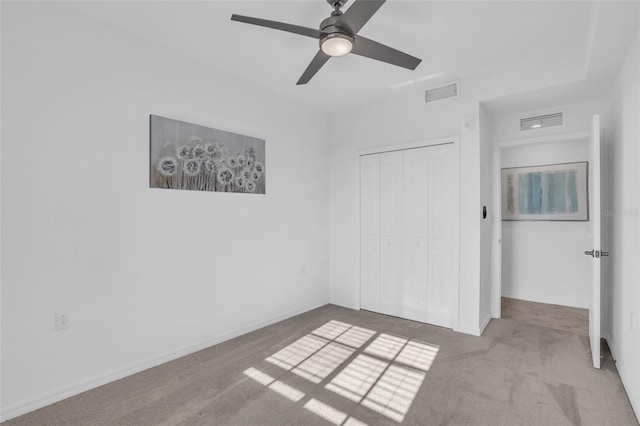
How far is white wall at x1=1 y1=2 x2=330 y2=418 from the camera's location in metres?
2.07

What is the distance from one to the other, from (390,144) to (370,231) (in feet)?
3.62

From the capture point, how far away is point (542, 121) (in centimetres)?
359

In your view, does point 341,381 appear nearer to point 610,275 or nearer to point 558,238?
point 610,275

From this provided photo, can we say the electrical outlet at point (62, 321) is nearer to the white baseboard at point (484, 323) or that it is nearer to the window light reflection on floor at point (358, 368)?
the window light reflection on floor at point (358, 368)

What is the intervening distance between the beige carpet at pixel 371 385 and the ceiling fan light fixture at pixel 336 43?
2.28m

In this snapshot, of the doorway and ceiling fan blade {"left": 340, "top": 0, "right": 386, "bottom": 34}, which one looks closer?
ceiling fan blade {"left": 340, "top": 0, "right": 386, "bottom": 34}

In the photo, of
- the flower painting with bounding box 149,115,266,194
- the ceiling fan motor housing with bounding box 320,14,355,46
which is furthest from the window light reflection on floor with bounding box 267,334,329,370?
the ceiling fan motor housing with bounding box 320,14,355,46

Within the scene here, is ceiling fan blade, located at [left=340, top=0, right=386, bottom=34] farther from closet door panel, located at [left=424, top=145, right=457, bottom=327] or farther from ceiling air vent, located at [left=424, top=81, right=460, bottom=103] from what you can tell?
closet door panel, located at [left=424, top=145, right=457, bottom=327]

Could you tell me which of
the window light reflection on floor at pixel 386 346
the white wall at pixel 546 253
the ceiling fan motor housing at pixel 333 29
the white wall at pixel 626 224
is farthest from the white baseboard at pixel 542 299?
the ceiling fan motor housing at pixel 333 29

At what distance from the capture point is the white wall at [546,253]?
14.0 ft

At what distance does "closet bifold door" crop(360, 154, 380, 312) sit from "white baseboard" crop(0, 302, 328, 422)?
56.8 inches

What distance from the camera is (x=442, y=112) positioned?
3.56 meters

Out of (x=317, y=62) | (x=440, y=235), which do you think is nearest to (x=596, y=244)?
(x=440, y=235)

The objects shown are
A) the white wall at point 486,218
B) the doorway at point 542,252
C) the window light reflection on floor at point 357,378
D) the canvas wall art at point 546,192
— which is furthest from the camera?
the canvas wall art at point 546,192
